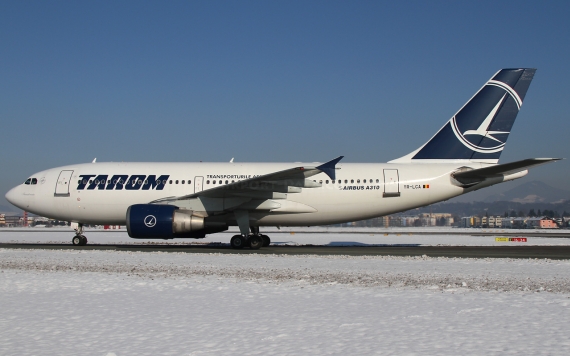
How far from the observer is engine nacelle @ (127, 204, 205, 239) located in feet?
55.9

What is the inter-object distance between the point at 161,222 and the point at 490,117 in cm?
1272

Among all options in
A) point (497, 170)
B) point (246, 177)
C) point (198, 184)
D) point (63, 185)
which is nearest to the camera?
point (497, 170)

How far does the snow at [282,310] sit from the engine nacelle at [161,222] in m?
5.20

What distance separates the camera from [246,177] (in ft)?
64.6

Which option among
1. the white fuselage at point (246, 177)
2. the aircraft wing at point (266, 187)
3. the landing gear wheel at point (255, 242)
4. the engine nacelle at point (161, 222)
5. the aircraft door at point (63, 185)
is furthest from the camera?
the aircraft door at point (63, 185)

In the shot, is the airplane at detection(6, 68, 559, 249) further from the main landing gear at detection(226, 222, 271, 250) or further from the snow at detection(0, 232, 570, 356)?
the snow at detection(0, 232, 570, 356)

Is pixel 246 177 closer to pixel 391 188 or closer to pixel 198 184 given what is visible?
pixel 198 184

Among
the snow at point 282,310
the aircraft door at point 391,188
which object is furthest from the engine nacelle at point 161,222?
the aircraft door at point 391,188

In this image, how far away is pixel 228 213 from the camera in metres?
18.5

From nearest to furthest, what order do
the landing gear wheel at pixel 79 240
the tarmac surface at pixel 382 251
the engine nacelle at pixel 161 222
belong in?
the tarmac surface at pixel 382 251 < the engine nacelle at pixel 161 222 < the landing gear wheel at pixel 79 240

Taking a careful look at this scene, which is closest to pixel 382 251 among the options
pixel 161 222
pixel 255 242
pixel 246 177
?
pixel 255 242

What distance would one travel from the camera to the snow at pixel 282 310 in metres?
5.00

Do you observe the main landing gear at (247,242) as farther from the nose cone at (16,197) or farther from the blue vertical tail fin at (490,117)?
the nose cone at (16,197)

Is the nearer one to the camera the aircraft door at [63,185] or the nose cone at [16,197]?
the aircraft door at [63,185]
